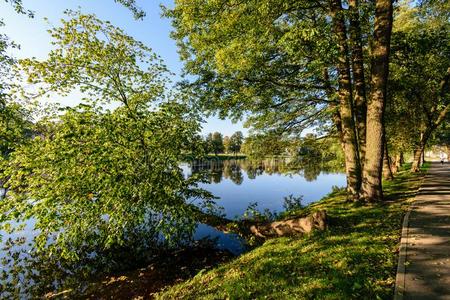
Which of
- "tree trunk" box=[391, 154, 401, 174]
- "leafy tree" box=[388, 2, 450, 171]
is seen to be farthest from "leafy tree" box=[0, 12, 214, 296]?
"tree trunk" box=[391, 154, 401, 174]

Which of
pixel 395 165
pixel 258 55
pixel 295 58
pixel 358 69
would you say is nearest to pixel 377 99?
pixel 358 69

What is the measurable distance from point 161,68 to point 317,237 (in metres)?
8.37

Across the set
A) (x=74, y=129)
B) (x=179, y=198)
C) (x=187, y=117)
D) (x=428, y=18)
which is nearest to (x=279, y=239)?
(x=179, y=198)

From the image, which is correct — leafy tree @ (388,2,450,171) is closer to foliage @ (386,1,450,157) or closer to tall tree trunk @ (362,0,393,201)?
foliage @ (386,1,450,157)

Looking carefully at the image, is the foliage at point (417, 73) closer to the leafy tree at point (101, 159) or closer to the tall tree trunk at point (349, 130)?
the tall tree trunk at point (349, 130)

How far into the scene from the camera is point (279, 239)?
8.88 m

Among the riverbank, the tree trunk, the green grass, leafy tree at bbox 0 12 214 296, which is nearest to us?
the green grass

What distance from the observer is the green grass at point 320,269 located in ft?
16.5

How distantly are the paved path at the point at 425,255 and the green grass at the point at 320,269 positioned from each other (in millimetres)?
218

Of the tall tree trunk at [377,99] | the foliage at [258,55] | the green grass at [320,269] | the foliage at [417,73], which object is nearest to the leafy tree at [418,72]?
the foliage at [417,73]

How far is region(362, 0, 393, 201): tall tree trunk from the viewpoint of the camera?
9.82m

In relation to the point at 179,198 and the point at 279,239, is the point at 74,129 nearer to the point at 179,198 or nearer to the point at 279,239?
the point at 179,198

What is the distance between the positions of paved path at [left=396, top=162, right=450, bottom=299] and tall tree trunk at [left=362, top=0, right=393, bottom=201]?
169 cm

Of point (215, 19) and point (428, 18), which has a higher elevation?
point (428, 18)
